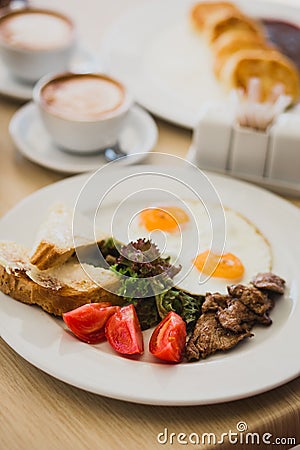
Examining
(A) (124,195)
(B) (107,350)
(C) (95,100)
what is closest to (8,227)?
(A) (124,195)

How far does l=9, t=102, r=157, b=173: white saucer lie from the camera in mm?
2289

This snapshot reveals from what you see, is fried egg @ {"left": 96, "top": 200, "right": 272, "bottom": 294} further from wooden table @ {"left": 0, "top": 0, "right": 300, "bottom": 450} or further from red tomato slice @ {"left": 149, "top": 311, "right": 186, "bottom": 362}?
wooden table @ {"left": 0, "top": 0, "right": 300, "bottom": 450}

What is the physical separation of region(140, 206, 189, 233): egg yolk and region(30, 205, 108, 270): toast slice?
0.39ft

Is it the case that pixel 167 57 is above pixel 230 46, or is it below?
below

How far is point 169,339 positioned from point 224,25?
1.75m

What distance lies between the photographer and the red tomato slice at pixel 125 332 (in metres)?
1.57

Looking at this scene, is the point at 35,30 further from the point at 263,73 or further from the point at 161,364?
the point at 161,364

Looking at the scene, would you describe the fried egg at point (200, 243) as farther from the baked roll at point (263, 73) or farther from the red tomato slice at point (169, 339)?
the baked roll at point (263, 73)

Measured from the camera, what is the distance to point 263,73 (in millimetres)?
2590

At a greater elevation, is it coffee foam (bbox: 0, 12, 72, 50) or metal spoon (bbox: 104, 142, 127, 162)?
coffee foam (bbox: 0, 12, 72, 50)

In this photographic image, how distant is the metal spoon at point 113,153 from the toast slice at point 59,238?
484 mm

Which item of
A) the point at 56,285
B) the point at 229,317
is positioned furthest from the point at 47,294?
the point at 229,317

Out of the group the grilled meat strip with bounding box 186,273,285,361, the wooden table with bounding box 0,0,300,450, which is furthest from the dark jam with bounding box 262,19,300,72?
the wooden table with bounding box 0,0,300,450

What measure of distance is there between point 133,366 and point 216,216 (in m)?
0.49
